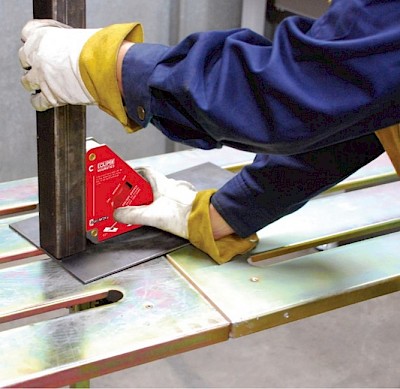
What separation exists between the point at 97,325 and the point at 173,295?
129 millimetres

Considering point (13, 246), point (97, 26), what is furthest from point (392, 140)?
point (97, 26)

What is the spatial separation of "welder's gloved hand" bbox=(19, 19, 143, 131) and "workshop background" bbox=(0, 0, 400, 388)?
3.16ft

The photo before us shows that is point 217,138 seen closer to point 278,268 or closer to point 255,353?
point 278,268

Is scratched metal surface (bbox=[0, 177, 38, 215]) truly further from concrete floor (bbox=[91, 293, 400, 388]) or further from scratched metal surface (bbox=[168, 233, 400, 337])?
concrete floor (bbox=[91, 293, 400, 388])

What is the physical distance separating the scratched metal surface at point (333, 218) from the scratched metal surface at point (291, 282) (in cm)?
6

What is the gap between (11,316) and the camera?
1017mm

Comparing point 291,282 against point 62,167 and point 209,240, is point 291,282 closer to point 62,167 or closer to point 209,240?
point 209,240

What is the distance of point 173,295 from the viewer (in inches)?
42.8

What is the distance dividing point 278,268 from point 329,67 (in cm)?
40

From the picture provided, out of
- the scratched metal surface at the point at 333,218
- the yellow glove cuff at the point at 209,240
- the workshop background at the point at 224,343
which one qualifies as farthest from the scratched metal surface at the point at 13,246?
the workshop background at the point at 224,343

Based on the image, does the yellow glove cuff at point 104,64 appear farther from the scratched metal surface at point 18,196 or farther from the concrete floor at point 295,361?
the concrete floor at point 295,361

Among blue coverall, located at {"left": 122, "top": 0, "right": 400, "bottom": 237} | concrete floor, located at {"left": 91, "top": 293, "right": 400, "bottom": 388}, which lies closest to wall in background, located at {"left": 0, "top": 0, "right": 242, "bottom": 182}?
concrete floor, located at {"left": 91, "top": 293, "right": 400, "bottom": 388}

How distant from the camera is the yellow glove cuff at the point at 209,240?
120 cm

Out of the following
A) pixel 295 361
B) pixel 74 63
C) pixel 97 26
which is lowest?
pixel 295 361
